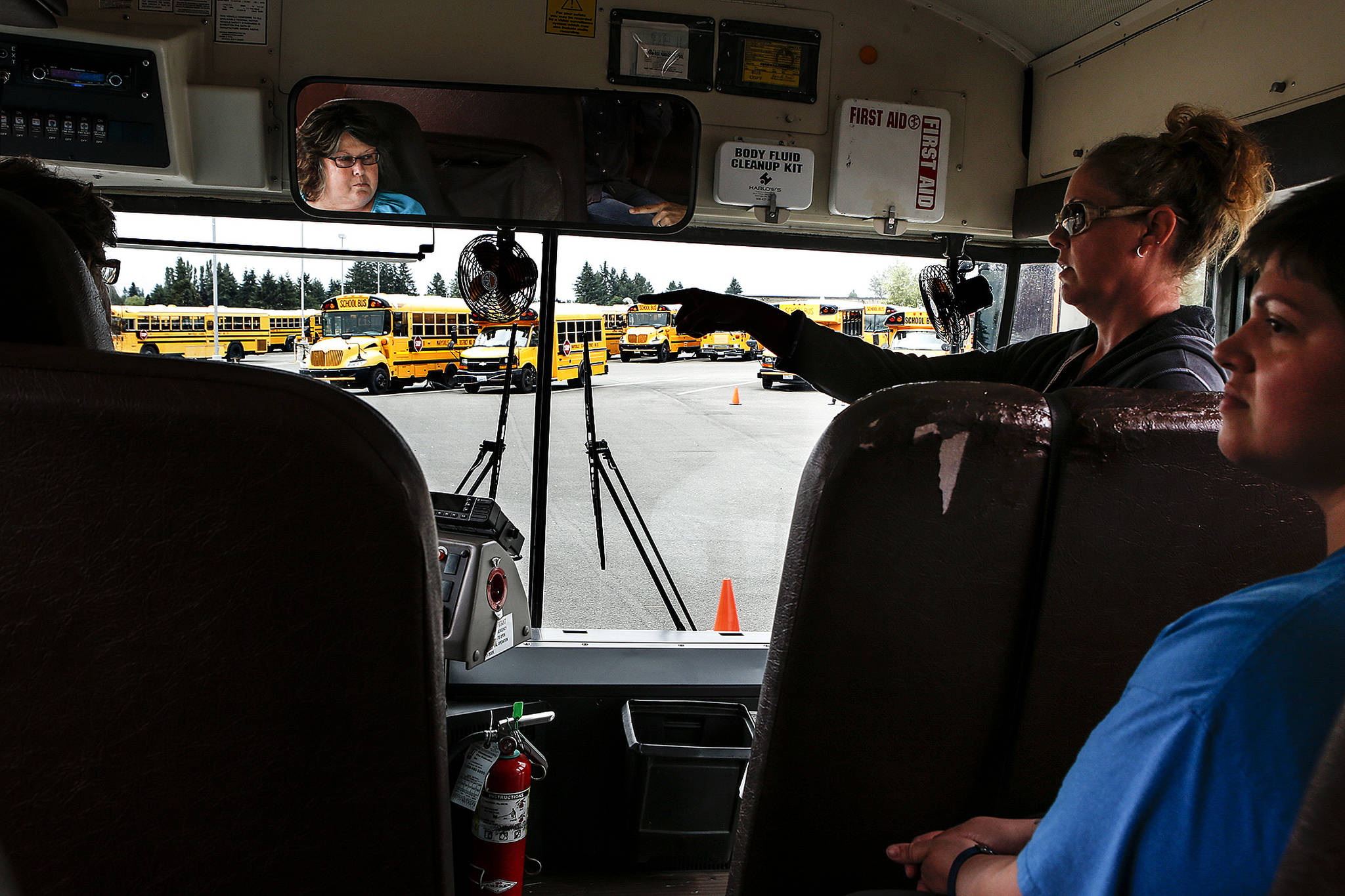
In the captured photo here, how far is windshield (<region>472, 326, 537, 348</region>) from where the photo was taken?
249cm

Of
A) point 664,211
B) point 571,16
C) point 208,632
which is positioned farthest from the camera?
point 664,211

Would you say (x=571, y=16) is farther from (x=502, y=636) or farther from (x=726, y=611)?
(x=726, y=611)

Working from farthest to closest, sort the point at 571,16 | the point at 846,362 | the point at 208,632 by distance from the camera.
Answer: the point at 571,16, the point at 846,362, the point at 208,632

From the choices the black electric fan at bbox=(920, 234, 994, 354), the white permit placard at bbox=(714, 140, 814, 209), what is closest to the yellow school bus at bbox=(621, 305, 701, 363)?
the white permit placard at bbox=(714, 140, 814, 209)

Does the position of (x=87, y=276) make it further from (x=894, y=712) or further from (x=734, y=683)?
(x=734, y=683)

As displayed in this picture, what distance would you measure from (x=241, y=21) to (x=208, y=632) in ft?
6.60

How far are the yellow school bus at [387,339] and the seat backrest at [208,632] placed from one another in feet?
5.20

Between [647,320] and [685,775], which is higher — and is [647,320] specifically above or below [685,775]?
above

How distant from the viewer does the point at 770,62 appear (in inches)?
96.0

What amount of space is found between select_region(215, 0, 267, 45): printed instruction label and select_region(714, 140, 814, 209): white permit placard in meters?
1.24

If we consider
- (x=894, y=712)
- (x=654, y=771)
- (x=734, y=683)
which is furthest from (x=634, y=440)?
(x=894, y=712)

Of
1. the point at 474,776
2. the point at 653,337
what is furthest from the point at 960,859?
the point at 653,337

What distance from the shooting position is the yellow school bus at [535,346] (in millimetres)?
2492

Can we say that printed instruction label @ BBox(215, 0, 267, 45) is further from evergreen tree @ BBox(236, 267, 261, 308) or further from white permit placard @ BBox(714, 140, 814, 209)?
white permit placard @ BBox(714, 140, 814, 209)
